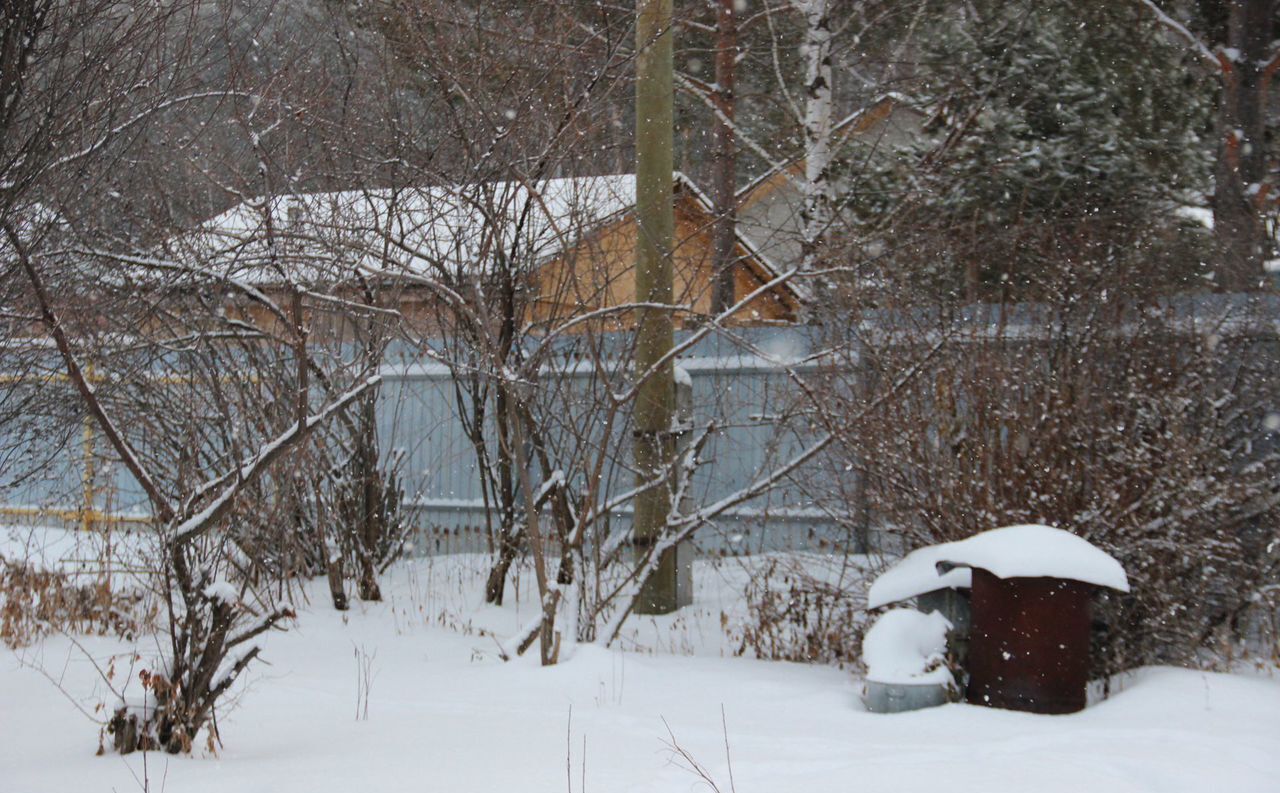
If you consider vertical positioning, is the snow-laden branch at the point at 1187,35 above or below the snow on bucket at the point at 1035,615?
above

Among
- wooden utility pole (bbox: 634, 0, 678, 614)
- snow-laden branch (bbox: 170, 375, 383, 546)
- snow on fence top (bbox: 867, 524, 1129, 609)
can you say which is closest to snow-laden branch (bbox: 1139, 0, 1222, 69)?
wooden utility pole (bbox: 634, 0, 678, 614)

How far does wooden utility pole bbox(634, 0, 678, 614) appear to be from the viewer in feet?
22.6

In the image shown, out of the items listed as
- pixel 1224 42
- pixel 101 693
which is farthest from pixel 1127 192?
pixel 101 693

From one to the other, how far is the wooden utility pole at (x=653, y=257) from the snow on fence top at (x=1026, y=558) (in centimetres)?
186

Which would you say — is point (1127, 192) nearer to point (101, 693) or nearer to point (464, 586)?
point (464, 586)

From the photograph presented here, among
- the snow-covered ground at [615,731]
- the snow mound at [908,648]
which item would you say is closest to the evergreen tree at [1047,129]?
the snow mound at [908,648]

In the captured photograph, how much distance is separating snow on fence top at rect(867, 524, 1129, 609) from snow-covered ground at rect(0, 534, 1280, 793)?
1.83 feet

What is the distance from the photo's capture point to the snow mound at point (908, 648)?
5.22 m

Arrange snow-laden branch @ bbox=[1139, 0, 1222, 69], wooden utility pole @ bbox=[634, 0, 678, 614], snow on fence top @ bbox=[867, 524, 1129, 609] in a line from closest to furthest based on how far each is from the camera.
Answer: snow on fence top @ bbox=[867, 524, 1129, 609] < wooden utility pole @ bbox=[634, 0, 678, 614] < snow-laden branch @ bbox=[1139, 0, 1222, 69]

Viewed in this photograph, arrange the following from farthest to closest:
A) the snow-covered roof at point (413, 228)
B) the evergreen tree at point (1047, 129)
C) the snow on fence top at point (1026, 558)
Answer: the evergreen tree at point (1047, 129) < the snow-covered roof at point (413, 228) < the snow on fence top at point (1026, 558)

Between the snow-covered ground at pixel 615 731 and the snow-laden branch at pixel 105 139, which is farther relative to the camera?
the snow-laden branch at pixel 105 139

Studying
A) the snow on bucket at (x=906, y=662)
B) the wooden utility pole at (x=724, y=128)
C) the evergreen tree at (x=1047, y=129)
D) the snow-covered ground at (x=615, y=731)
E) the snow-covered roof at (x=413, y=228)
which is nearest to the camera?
the snow-covered ground at (x=615, y=731)

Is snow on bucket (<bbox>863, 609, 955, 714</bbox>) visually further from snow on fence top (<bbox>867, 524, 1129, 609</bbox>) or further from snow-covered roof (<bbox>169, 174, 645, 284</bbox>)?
snow-covered roof (<bbox>169, 174, 645, 284</bbox>)

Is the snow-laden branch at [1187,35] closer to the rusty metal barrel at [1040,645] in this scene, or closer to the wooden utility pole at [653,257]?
the wooden utility pole at [653,257]
